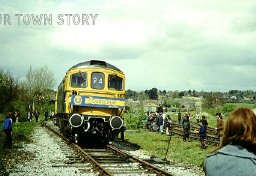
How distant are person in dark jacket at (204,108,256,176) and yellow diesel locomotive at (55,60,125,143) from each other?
40.1 feet

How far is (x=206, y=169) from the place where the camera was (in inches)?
95.7

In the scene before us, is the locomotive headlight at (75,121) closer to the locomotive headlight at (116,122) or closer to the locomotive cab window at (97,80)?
the locomotive headlight at (116,122)

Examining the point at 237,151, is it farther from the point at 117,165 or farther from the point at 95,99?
the point at 95,99

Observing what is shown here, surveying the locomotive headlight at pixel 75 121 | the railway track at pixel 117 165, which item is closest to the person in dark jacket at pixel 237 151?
the railway track at pixel 117 165

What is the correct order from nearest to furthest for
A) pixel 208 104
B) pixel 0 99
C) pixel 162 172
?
pixel 162 172, pixel 0 99, pixel 208 104

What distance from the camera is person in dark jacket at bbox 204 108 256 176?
7.54 ft

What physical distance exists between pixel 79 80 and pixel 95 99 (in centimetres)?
115

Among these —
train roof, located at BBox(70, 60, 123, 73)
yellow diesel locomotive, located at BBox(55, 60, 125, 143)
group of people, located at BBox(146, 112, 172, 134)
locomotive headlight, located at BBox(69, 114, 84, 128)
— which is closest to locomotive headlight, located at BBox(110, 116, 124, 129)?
yellow diesel locomotive, located at BBox(55, 60, 125, 143)

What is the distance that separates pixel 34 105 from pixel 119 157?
48.4 meters

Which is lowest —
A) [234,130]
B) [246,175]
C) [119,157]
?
[119,157]

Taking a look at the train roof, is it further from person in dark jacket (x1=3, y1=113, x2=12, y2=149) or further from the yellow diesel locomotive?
person in dark jacket (x1=3, y1=113, x2=12, y2=149)

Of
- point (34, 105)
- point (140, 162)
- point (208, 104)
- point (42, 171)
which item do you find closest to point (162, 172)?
point (140, 162)

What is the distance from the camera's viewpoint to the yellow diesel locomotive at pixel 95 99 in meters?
14.7

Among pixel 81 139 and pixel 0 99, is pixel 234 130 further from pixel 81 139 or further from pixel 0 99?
pixel 0 99
